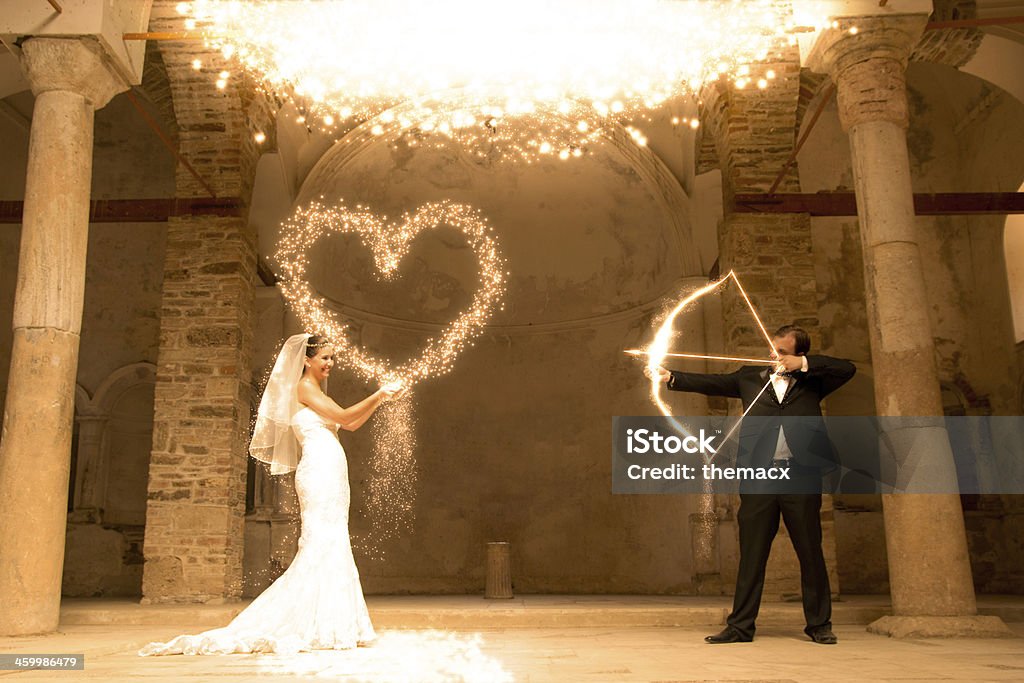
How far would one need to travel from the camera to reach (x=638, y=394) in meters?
12.6

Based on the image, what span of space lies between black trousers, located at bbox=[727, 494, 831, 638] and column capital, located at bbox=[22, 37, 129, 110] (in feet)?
18.1

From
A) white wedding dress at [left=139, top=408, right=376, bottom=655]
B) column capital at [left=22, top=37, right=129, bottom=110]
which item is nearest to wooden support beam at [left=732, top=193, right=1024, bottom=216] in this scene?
white wedding dress at [left=139, top=408, right=376, bottom=655]

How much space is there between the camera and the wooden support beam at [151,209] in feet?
30.0

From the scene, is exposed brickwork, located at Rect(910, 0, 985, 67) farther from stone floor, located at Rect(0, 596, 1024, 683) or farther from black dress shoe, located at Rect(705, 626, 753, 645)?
black dress shoe, located at Rect(705, 626, 753, 645)

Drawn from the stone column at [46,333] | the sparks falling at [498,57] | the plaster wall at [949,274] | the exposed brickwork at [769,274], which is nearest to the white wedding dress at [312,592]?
the stone column at [46,333]

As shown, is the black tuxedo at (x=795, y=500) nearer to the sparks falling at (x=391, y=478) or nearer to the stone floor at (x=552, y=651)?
the stone floor at (x=552, y=651)

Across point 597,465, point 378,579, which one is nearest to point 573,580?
point 597,465

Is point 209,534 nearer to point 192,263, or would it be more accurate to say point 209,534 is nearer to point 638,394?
point 192,263

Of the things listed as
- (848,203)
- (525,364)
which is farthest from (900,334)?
(525,364)

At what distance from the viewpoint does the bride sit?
4953 millimetres

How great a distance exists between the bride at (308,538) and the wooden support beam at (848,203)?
5001 mm

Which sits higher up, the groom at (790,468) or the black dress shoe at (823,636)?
the groom at (790,468)

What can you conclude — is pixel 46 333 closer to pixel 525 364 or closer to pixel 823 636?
pixel 823 636

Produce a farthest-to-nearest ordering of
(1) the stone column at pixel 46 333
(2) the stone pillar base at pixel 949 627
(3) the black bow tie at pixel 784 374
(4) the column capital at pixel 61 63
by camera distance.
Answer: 1. (4) the column capital at pixel 61 63
2. (1) the stone column at pixel 46 333
3. (2) the stone pillar base at pixel 949 627
4. (3) the black bow tie at pixel 784 374
